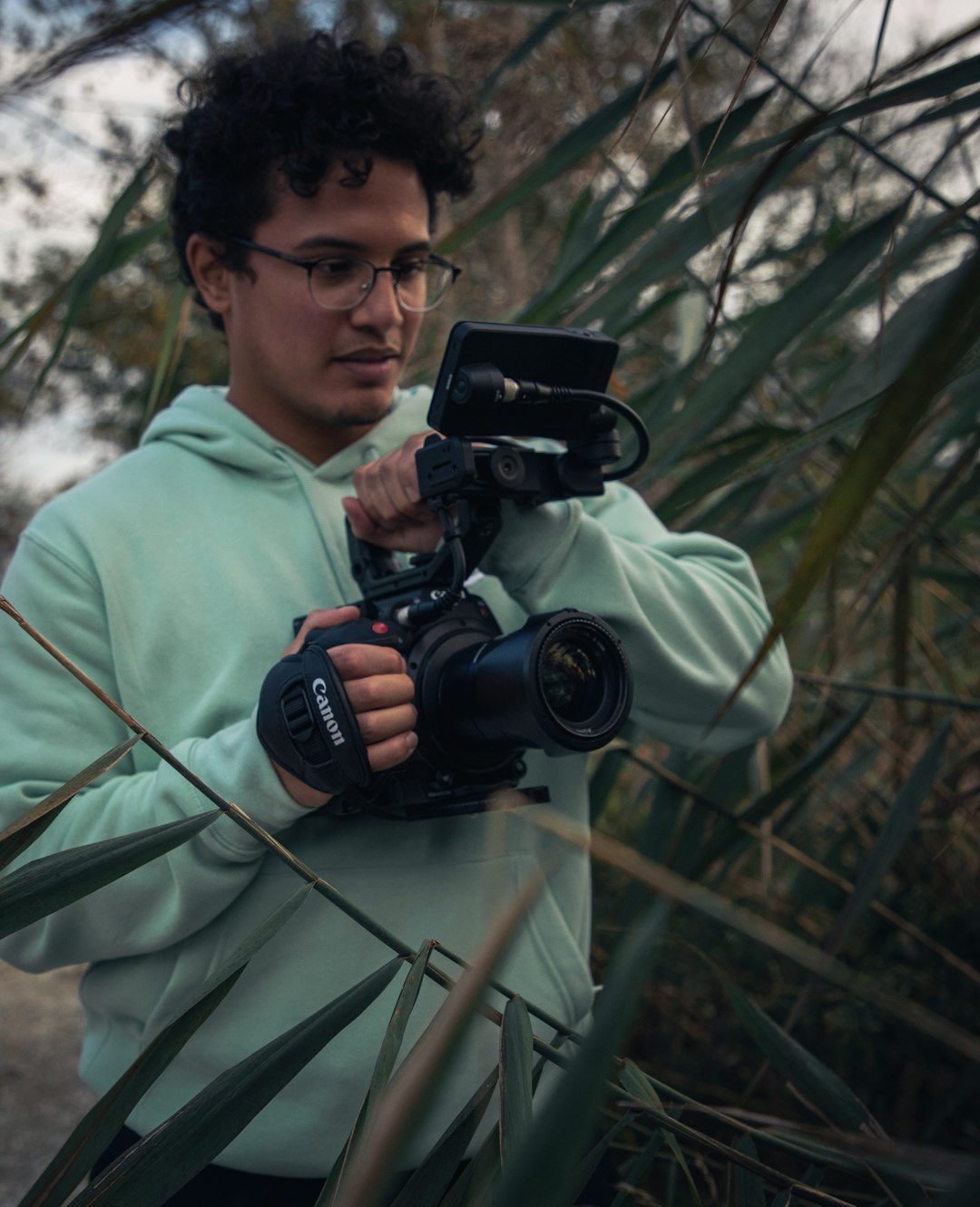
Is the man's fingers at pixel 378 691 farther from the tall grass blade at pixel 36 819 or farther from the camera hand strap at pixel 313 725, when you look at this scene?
the tall grass blade at pixel 36 819

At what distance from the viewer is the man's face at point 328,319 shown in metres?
1.24

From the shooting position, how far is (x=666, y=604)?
1130mm

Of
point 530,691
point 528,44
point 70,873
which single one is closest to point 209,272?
point 528,44

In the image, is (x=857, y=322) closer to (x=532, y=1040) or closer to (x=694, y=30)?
(x=694, y=30)

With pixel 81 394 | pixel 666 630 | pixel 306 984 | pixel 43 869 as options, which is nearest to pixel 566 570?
pixel 666 630

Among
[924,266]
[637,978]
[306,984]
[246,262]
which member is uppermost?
[924,266]

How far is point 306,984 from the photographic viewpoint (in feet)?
3.36

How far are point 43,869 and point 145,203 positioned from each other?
6.24 meters

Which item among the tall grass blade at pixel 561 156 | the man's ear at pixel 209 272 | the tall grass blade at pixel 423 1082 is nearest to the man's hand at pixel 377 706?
the tall grass blade at pixel 423 1082

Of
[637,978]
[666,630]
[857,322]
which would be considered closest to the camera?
[637,978]

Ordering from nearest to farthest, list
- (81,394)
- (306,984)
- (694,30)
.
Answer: (306,984)
(694,30)
(81,394)

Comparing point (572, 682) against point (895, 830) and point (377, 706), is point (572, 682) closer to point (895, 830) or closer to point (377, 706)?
point (377, 706)

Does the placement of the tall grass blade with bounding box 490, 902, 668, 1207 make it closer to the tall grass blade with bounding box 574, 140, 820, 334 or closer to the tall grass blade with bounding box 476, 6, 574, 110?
the tall grass blade with bounding box 574, 140, 820, 334

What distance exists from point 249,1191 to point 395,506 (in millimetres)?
669
